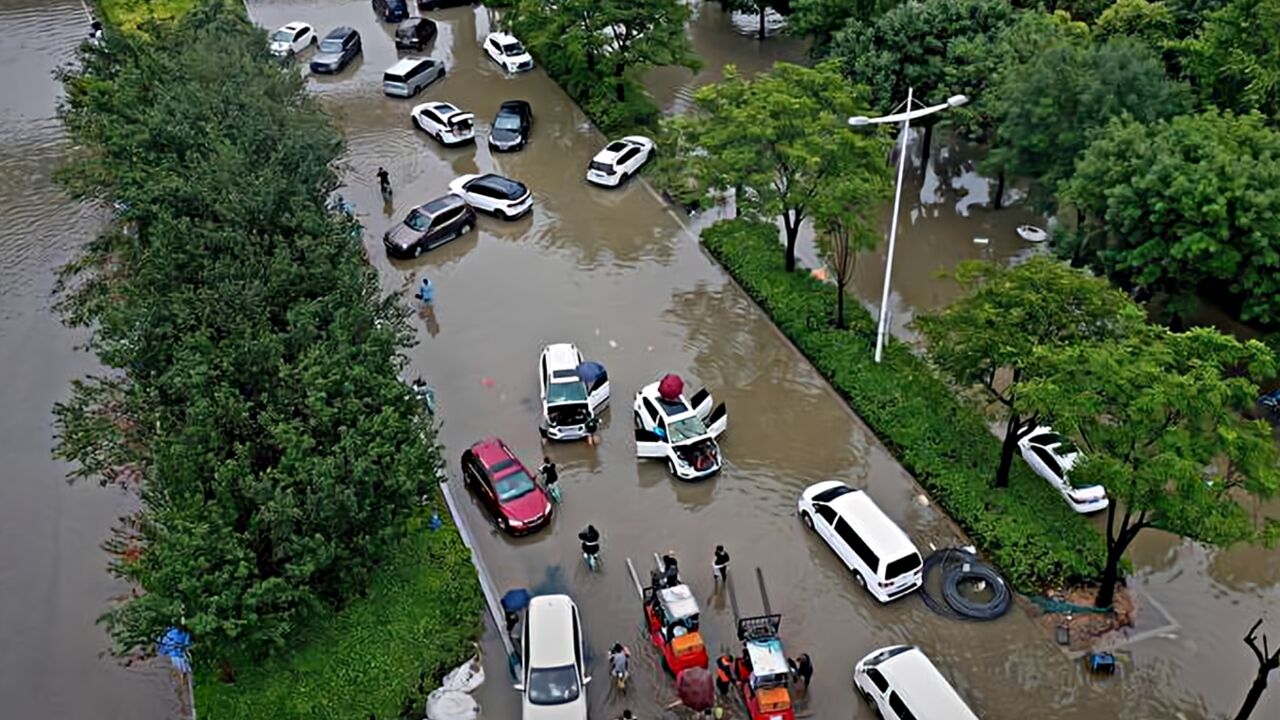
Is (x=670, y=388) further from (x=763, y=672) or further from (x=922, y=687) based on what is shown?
(x=922, y=687)

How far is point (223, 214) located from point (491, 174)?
1405 centimetres

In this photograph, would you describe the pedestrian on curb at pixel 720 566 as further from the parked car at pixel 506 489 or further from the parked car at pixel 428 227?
the parked car at pixel 428 227

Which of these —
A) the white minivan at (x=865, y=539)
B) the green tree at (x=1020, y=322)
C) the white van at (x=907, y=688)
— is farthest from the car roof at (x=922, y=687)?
the green tree at (x=1020, y=322)

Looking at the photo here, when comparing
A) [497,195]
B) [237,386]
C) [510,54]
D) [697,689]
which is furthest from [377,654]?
[510,54]

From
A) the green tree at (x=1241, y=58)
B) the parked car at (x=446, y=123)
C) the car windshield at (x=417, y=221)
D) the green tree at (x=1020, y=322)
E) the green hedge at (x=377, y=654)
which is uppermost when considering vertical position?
the green tree at (x=1241, y=58)

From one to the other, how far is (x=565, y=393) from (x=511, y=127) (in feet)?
55.7

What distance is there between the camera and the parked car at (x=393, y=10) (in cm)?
5038

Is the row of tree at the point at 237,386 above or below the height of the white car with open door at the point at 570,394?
above

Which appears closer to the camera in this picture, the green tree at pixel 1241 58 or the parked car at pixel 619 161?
the green tree at pixel 1241 58

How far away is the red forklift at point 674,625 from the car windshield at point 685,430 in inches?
169

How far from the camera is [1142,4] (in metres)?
35.2

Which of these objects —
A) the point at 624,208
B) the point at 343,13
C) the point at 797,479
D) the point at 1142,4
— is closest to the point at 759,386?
the point at 797,479

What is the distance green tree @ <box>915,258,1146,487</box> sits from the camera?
22.4 m

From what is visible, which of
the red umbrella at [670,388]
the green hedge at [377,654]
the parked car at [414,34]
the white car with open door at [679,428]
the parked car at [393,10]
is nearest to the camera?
the green hedge at [377,654]
